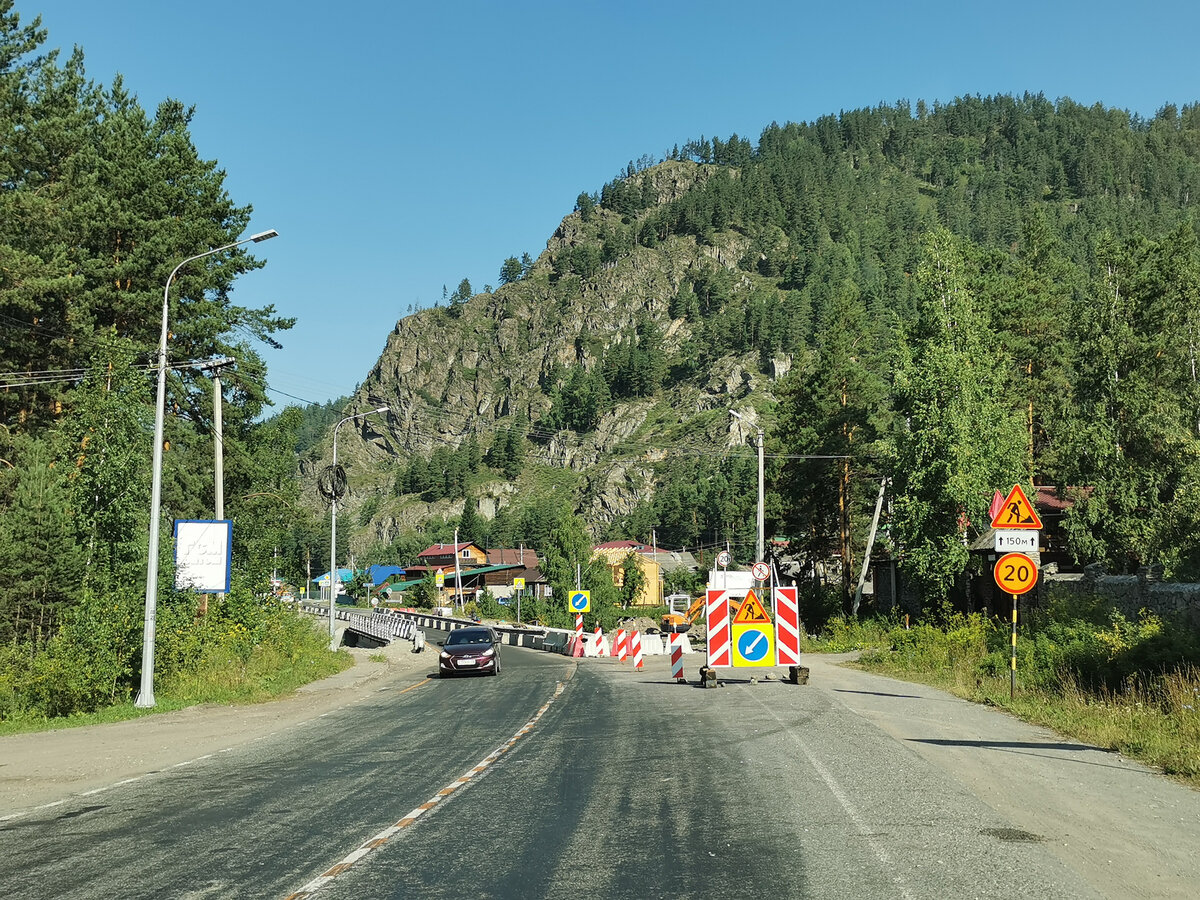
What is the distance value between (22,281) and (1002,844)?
3174 cm

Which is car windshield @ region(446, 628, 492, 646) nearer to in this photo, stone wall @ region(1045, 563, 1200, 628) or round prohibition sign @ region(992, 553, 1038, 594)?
stone wall @ region(1045, 563, 1200, 628)

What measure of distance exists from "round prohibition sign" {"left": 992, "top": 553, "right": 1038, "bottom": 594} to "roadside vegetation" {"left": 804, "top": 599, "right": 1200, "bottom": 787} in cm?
191

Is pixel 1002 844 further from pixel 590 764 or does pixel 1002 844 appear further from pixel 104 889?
pixel 104 889

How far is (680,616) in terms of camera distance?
8856cm

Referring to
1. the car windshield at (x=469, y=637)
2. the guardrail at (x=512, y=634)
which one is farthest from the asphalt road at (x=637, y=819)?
the guardrail at (x=512, y=634)

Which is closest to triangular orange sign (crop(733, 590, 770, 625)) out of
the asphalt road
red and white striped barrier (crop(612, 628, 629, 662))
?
the asphalt road

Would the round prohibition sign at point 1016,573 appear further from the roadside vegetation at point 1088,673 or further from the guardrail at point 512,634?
the guardrail at point 512,634

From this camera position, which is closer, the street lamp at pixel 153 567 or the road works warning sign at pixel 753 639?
the street lamp at pixel 153 567

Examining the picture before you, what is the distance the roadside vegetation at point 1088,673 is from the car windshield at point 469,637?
39.9 ft

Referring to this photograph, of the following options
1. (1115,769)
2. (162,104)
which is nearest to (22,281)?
(162,104)

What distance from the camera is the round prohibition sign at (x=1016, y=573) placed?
17547 millimetres

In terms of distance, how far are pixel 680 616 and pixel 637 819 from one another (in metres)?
80.6

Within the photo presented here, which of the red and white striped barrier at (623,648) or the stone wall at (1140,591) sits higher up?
the stone wall at (1140,591)

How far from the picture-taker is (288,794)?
1095cm
